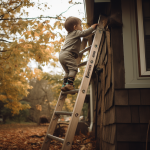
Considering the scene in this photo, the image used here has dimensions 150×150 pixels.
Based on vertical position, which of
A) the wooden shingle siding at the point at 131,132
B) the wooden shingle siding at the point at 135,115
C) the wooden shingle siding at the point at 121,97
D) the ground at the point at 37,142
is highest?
the wooden shingle siding at the point at 121,97

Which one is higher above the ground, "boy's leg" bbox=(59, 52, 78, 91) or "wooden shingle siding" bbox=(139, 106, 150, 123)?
"boy's leg" bbox=(59, 52, 78, 91)

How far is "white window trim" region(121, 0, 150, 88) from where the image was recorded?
6.26 ft

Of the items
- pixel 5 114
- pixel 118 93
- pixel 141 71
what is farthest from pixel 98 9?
pixel 5 114

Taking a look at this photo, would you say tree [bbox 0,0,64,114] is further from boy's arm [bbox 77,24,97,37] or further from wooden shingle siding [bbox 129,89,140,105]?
wooden shingle siding [bbox 129,89,140,105]

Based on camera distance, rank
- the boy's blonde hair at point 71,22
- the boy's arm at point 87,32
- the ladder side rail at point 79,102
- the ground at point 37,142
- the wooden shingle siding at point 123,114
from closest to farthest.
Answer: the ladder side rail at point 79,102, the wooden shingle siding at point 123,114, the boy's arm at point 87,32, the boy's blonde hair at point 71,22, the ground at point 37,142

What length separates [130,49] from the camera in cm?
200

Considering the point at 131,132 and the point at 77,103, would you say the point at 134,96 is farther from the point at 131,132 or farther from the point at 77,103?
the point at 77,103

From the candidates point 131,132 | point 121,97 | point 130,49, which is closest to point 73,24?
point 130,49

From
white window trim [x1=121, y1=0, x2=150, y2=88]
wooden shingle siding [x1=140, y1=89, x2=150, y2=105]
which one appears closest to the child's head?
white window trim [x1=121, y1=0, x2=150, y2=88]

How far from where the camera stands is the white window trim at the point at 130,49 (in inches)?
75.1

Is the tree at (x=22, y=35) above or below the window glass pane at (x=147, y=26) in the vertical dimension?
above

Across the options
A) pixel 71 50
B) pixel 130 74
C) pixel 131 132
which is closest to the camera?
pixel 131 132

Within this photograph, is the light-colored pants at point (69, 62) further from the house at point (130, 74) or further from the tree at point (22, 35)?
the tree at point (22, 35)

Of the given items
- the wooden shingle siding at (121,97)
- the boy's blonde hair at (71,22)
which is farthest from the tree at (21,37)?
the wooden shingle siding at (121,97)
